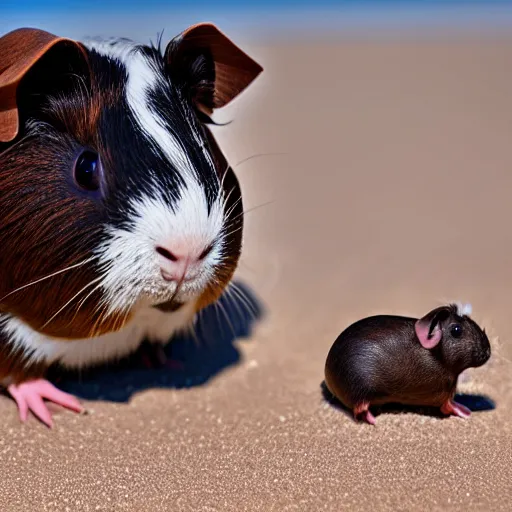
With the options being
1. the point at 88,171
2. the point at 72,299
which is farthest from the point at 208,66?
the point at 72,299

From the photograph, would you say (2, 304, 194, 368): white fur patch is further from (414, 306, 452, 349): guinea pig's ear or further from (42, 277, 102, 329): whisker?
(414, 306, 452, 349): guinea pig's ear

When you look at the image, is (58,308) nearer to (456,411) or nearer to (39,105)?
(39,105)

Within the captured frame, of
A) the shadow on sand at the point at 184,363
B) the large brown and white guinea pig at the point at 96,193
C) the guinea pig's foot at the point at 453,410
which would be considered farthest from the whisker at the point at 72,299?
the guinea pig's foot at the point at 453,410

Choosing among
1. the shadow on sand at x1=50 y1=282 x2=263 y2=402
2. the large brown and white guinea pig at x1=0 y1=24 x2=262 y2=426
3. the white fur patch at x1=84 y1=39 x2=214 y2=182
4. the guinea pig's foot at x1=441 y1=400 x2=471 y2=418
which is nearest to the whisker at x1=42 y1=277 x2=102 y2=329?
the large brown and white guinea pig at x1=0 y1=24 x2=262 y2=426

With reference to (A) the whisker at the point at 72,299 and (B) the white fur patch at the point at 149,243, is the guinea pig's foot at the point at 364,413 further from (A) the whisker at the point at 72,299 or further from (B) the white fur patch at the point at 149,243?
(A) the whisker at the point at 72,299

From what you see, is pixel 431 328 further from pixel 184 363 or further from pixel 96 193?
pixel 96 193

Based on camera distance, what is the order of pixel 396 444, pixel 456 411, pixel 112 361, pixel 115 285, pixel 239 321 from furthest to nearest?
pixel 239 321 < pixel 112 361 < pixel 456 411 < pixel 396 444 < pixel 115 285

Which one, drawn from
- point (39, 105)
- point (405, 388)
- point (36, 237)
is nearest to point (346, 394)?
point (405, 388)
